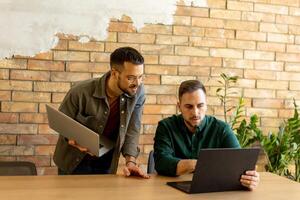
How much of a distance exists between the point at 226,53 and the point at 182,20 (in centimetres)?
47

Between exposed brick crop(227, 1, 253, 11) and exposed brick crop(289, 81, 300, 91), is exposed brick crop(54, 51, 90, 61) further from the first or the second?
exposed brick crop(289, 81, 300, 91)

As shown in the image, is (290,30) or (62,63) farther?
(290,30)

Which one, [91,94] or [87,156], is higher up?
[91,94]

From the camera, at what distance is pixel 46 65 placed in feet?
10.2

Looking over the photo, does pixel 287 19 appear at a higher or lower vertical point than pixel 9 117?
higher

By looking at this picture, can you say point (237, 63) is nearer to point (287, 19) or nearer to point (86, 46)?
point (287, 19)

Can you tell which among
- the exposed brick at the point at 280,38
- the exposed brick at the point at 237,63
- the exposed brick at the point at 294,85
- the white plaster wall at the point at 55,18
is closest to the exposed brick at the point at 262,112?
the exposed brick at the point at 294,85

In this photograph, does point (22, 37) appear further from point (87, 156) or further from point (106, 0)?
point (87, 156)

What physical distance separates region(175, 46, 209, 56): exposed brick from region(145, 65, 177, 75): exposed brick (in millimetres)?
128

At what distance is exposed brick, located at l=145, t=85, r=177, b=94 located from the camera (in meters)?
3.34

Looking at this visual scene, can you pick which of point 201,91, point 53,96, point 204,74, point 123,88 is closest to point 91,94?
point 123,88

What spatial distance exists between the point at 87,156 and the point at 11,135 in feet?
2.85

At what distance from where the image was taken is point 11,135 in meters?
3.04

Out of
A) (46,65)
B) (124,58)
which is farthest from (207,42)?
(124,58)
